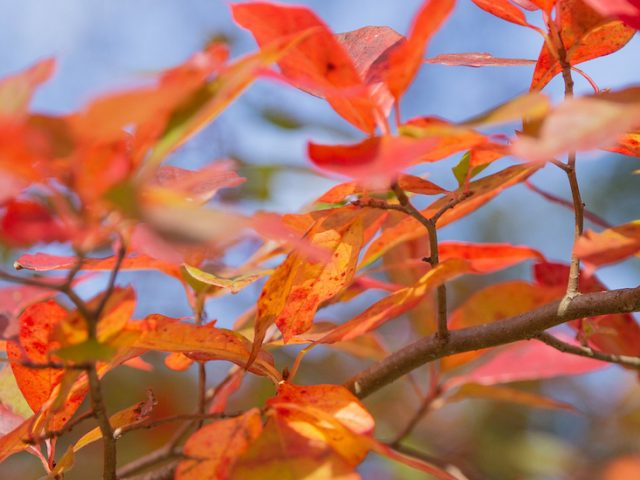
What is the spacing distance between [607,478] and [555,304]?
609 millimetres

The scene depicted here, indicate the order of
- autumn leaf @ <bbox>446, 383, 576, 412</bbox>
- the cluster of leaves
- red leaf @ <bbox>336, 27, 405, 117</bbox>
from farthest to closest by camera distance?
autumn leaf @ <bbox>446, 383, 576, 412</bbox>
red leaf @ <bbox>336, 27, 405, 117</bbox>
the cluster of leaves

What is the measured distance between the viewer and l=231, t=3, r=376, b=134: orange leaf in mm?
362

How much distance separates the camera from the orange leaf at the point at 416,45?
13.0 inches

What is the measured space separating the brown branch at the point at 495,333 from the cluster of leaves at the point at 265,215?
0.02 metres

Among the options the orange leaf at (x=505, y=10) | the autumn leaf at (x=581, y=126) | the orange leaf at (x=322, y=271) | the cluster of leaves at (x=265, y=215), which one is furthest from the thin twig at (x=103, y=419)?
the orange leaf at (x=505, y=10)

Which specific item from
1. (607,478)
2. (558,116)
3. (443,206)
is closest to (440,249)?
(443,206)

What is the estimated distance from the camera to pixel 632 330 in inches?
23.4

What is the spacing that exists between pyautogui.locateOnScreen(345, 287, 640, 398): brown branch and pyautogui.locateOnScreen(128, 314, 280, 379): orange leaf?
3.9 inches

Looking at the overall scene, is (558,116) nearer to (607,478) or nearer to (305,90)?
(305,90)

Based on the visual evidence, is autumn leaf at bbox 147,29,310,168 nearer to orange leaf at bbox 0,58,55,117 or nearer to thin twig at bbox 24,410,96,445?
orange leaf at bbox 0,58,55,117

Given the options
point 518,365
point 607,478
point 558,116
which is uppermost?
point 558,116

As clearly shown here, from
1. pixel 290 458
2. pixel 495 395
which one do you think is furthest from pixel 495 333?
pixel 495 395

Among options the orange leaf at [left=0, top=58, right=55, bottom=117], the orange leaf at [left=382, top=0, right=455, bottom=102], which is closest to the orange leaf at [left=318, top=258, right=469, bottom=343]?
the orange leaf at [left=382, top=0, right=455, bottom=102]

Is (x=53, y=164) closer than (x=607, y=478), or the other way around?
(x=53, y=164)
